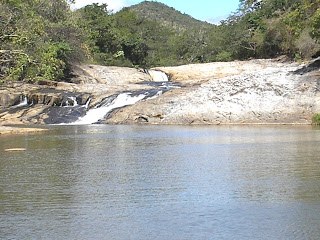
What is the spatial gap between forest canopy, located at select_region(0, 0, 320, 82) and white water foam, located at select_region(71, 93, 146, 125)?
386cm

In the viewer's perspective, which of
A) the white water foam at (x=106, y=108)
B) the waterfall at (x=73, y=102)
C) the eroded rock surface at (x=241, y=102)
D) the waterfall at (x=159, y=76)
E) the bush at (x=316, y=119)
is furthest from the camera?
the waterfall at (x=159, y=76)

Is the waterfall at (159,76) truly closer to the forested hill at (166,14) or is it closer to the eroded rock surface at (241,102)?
the eroded rock surface at (241,102)

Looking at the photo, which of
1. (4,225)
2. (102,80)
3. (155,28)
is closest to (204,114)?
(102,80)

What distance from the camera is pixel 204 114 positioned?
3541 centimetres

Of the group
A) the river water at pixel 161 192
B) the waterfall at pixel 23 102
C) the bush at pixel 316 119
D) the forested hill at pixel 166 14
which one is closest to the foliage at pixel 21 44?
the river water at pixel 161 192

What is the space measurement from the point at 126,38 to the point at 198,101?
28.9 metres

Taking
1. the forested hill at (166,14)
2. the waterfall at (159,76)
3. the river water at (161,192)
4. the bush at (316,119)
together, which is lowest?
the river water at (161,192)

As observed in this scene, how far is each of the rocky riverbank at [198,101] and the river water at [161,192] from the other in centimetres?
1477

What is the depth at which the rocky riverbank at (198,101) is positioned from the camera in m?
35.0

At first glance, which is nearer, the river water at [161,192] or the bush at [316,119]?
the river water at [161,192]

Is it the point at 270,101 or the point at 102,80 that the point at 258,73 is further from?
the point at 102,80

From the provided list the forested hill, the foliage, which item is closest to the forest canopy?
the foliage

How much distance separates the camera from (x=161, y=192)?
11.4m

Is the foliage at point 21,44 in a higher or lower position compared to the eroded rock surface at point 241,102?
higher
